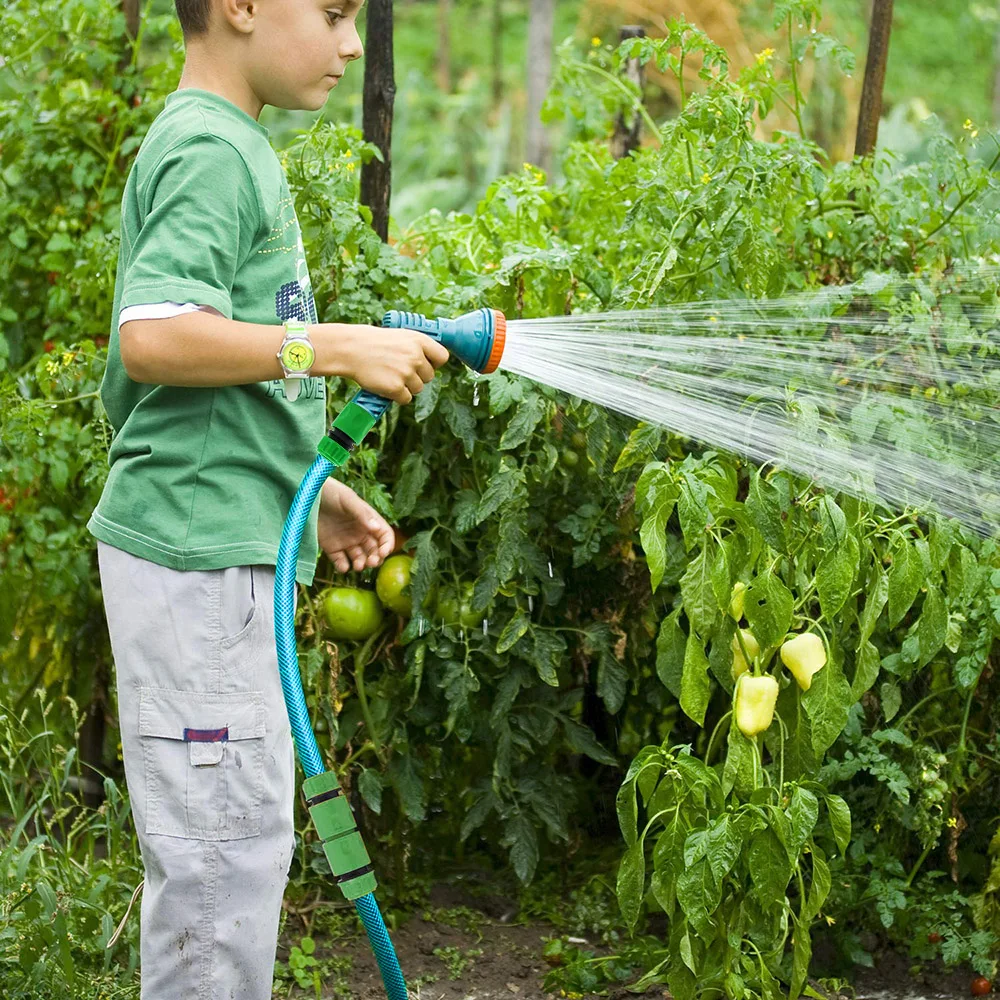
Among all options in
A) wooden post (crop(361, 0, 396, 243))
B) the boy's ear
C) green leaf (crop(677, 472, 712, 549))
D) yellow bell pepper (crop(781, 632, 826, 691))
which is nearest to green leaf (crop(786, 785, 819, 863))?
yellow bell pepper (crop(781, 632, 826, 691))

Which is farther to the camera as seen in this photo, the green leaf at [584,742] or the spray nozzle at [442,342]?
the green leaf at [584,742]

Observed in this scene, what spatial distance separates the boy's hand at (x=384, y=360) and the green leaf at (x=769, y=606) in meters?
0.55

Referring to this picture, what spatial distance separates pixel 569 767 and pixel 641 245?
1.02 metres

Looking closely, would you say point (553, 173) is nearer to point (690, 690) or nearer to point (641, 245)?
point (641, 245)

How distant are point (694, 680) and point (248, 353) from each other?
0.79 meters

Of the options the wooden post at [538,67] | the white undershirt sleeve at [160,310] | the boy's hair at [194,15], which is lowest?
the white undershirt sleeve at [160,310]

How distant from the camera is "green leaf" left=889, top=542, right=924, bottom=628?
6.07 feet

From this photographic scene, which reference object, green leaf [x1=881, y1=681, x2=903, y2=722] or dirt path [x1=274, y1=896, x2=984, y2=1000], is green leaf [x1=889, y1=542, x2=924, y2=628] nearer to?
green leaf [x1=881, y1=681, x2=903, y2=722]

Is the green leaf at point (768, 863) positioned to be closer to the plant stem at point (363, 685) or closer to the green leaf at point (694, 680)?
the green leaf at point (694, 680)

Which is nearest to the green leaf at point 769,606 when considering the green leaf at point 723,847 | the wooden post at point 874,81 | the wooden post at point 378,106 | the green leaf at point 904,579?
the green leaf at point 904,579

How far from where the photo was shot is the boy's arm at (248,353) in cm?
149

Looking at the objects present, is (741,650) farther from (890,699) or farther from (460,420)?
(460,420)

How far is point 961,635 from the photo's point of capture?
2.16 m

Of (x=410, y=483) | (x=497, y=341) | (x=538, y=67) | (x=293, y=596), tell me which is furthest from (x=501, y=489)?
(x=538, y=67)
